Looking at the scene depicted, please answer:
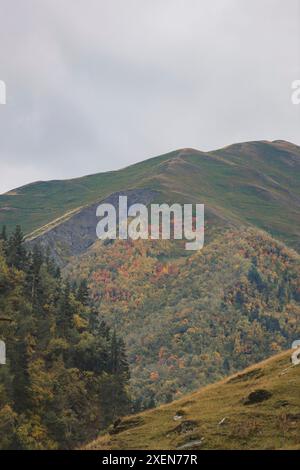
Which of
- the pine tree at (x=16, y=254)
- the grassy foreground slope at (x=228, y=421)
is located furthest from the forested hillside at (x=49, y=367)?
the grassy foreground slope at (x=228, y=421)

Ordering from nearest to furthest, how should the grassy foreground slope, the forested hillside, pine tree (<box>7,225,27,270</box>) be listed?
1. the grassy foreground slope
2. the forested hillside
3. pine tree (<box>7,225,27,270</box>)

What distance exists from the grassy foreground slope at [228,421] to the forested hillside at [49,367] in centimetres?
2780

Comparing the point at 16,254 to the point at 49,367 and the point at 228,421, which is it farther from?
the point at 228,421

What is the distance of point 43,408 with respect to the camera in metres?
A: 80.0

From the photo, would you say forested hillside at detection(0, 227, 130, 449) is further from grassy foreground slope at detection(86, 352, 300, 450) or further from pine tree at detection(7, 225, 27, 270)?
grassy foreground slope at detection(86, 352, 300, 450)

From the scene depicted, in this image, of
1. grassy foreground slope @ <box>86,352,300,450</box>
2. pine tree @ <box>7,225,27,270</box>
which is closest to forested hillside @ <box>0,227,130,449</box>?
pine tree @ <box>7,225,27,270</box>

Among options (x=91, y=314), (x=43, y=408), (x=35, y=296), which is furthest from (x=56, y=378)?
(x=91, y=314)

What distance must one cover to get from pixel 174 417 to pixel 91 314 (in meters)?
84.3

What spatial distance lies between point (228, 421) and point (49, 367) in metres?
63.4

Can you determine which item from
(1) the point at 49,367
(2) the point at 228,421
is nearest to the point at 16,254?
(1) the point at 49,367

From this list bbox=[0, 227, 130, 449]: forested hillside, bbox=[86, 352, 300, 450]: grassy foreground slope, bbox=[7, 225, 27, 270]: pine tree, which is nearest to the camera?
bbox=[86, 352, 300, 450]: grassy foreground slope

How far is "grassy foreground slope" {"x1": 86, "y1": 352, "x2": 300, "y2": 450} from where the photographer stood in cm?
3154

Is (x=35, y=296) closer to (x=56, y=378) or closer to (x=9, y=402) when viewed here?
(x=56, y=378)

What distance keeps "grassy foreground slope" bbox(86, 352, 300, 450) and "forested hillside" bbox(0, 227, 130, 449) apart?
27.8m
